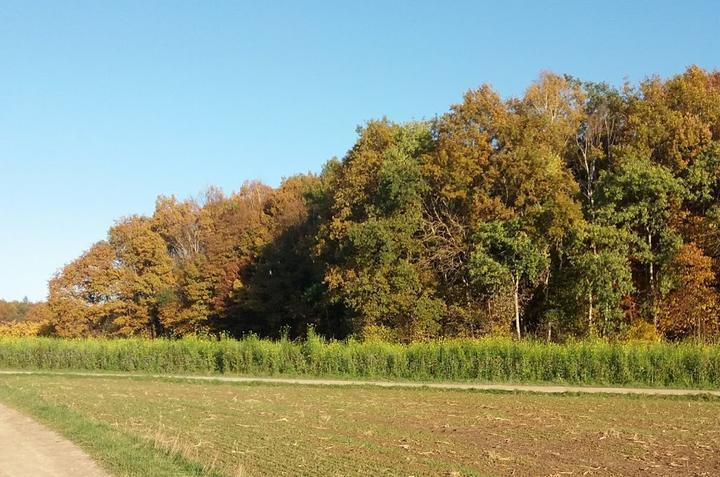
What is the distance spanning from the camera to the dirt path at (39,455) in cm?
1084

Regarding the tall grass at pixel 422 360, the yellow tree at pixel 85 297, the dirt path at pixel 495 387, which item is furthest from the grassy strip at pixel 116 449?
the yellow tree at pixel 85 297

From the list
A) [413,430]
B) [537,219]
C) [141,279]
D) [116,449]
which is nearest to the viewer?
[116,449]

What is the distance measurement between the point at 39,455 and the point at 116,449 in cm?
152

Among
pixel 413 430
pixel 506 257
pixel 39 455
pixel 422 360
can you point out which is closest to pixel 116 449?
pixel 39 455

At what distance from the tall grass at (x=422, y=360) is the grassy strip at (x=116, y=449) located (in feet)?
64.6

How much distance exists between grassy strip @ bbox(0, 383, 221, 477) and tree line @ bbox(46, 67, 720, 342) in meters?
28.5

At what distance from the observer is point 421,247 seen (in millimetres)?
45781

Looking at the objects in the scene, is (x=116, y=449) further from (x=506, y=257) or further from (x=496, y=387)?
(x=506, y=257)

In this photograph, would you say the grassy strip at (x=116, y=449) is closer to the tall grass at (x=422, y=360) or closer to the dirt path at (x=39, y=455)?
the dirt path at (x=39, y=455)

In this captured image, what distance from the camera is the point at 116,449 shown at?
12250mm

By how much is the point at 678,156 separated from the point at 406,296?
746 inches

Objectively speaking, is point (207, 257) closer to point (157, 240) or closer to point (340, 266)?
point (157, 240)

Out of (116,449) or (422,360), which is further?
(422,360)

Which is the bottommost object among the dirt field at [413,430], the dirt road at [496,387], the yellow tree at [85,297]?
the dirt road at [496,387]
